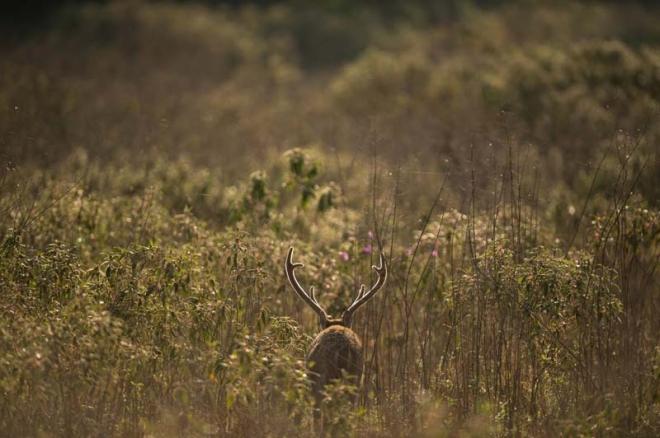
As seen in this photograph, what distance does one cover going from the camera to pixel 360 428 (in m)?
5.91

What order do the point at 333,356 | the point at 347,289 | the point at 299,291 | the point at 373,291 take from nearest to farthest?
the point at 333,356
the point at 373,291
the point at 299,291
the point at 347,289

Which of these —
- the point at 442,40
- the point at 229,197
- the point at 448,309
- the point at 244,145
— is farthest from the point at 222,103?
the point at 448,309

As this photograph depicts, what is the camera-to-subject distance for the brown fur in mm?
6230

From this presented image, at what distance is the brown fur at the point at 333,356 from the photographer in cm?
623

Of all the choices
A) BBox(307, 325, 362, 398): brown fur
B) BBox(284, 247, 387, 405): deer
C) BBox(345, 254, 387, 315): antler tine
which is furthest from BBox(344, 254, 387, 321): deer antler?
BBox(307, 325, 362, 398): brown fur

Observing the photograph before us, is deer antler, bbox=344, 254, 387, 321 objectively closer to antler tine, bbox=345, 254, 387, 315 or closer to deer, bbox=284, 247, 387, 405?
antler tine, bbox=345, 254, 387, 315

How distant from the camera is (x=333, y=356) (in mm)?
6238

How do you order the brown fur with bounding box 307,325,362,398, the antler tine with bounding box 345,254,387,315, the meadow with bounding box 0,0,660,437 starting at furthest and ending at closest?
the antler tine with bounding box 345,254,387,315, the brown fur with bounding box 307,325,362,398, the meadow with bounding box 0,0,660,437

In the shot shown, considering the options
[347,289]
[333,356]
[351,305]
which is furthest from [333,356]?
[347,289]

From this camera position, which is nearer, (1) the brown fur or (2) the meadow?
(2) the meadow

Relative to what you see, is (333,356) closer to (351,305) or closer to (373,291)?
(351,305)

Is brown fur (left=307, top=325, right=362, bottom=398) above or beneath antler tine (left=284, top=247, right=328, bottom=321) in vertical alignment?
beneath

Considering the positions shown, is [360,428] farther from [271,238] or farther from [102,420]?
[271,238]

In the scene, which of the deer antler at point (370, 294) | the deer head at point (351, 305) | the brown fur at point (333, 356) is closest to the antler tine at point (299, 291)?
the deer head at point (351, 305)
